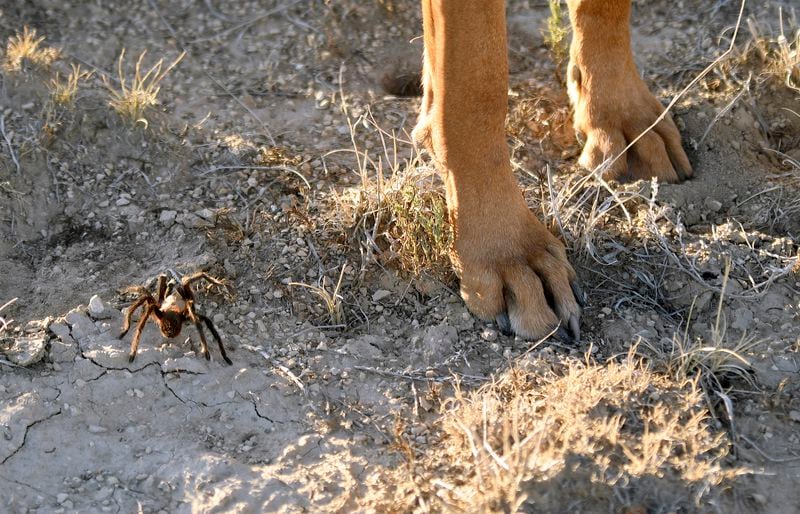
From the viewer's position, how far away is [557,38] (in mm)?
4270

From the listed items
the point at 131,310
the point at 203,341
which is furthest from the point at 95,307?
the point at 203,341

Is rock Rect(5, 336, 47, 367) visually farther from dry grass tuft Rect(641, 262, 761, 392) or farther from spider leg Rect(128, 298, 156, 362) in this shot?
dry grass tuft Rect(641, 262, 761, 392)

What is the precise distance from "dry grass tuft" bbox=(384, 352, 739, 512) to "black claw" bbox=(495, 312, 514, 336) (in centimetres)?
29

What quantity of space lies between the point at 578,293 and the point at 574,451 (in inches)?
29.7

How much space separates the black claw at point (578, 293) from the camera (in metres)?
3.37

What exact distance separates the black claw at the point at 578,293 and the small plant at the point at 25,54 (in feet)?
8.60

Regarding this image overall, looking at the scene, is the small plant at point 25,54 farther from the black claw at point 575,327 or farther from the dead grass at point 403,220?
the black claw at point 575,327

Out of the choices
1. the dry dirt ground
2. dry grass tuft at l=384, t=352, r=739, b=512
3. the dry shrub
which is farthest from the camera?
the dry shrub

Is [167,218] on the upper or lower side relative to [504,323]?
upper

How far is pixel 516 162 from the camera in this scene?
13.1ft

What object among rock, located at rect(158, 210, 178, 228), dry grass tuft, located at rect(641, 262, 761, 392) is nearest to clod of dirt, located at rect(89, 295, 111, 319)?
rock, located at rect(158, 210, 178, 228)

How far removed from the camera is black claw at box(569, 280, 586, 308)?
3373 mm

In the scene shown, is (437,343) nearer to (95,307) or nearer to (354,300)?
(354,300)

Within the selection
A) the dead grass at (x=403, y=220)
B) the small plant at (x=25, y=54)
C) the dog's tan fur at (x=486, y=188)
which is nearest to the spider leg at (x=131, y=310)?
the dead grass at (x=403, y=220)
